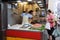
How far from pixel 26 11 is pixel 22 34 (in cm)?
61

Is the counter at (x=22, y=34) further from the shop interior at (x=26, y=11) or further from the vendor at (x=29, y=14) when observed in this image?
the vendor at (x=29, y=14)

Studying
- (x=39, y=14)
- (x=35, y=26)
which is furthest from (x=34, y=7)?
(x=35, y=26)

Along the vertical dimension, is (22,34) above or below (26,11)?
below

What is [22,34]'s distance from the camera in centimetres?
418

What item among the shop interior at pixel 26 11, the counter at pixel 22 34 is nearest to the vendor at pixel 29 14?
the shop interior at pixel 26 11

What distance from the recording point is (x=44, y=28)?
4121 millimetres

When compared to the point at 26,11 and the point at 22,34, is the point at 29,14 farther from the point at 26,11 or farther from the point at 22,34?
the point at 22,34

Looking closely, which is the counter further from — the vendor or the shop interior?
the vendor

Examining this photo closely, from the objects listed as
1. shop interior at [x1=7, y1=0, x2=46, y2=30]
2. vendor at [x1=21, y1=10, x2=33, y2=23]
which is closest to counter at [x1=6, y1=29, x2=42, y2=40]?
shop interior at [x1=7, y1=0, x2=46, y2=30]

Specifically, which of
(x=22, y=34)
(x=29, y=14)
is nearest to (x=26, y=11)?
(x=29, y=14)

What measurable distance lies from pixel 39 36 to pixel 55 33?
88.3 inches

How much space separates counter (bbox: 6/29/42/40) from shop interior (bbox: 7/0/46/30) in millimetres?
108

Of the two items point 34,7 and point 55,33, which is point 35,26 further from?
point 55,33

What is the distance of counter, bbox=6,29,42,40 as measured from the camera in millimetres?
4031
